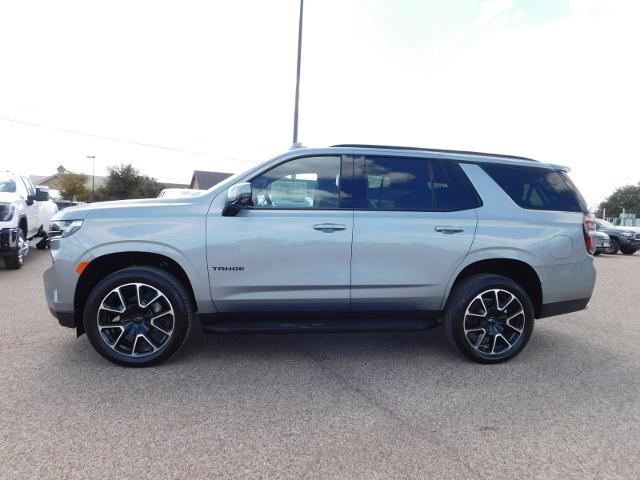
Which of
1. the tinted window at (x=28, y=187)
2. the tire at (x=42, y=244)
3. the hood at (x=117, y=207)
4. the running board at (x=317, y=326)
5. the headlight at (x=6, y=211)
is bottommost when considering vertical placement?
the tire at (x=42, y=244)

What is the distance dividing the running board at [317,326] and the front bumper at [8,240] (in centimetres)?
592

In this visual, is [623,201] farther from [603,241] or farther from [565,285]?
[565,285]

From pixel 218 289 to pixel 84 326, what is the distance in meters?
1.11

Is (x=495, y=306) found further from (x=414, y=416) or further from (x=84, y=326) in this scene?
(x=84, y=326)

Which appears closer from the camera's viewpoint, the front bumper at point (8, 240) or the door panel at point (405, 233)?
the door panel at point (405, 233)

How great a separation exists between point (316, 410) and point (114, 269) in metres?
2.12

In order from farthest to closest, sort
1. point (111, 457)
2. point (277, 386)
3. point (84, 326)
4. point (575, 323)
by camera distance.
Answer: point (575, 323) < point (84, 326) < point (277, 386) < point (111, 457)

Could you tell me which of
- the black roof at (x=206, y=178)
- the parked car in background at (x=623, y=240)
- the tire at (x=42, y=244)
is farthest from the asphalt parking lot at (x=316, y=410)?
the black roof at (x=206, y=178)

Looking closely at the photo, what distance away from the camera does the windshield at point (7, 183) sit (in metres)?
8.77

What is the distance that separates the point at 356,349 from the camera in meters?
4.11

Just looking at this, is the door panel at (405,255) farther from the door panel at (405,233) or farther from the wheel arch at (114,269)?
the wheel arch at (114,269)

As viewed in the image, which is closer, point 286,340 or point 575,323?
point 286,340

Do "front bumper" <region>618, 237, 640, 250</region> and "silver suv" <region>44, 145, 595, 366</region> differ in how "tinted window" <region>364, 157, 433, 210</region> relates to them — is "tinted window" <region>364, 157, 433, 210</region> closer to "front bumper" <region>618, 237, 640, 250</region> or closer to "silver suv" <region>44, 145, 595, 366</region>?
"silver suv" <region>44, 145, 595, 366</region>

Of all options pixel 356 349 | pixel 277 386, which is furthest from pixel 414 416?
pixel 356 349
